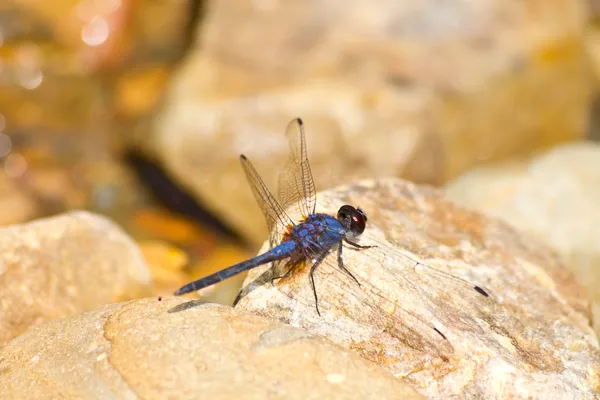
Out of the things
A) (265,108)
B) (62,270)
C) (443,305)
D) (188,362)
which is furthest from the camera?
(265,108)

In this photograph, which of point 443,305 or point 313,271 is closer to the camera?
point 443,305

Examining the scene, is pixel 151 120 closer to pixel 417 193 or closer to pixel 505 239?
pixel 417 193

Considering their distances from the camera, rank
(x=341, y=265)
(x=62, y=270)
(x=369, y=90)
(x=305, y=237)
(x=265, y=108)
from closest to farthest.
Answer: (x=341, y=265), (x=305, y=237), (x=62, y=270), (x=265, y=108), (x=369, y=90)

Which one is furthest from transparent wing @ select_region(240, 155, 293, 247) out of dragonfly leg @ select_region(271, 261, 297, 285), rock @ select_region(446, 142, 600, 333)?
rock @ select_region(446, 142, 600, 333)

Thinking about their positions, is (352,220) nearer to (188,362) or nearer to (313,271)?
(313,271)

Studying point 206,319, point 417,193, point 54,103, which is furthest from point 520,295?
point 54,103

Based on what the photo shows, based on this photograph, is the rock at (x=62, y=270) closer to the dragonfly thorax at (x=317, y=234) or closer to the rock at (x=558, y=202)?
the dragonfly thorax at (x=317, y=234)

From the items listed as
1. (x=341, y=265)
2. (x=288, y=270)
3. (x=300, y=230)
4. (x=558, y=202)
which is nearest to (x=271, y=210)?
(x=300, y=230)
